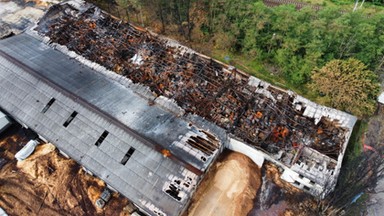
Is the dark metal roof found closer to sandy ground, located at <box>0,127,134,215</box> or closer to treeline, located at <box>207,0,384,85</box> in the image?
sandy ground, located at <box>0,127,134,215</box>

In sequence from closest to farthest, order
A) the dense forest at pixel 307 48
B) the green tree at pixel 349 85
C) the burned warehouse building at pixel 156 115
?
the burned warehouse building at pixel 156 115
the dense forest at pixel 307 48
the green tree at pixel 349 85

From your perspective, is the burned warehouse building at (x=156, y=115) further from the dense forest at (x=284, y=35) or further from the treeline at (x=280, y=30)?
the treeline at (x=280, y=30)

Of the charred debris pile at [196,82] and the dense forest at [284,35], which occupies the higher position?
the dense forest at [284,35]

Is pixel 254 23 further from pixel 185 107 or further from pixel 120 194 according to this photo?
pixel 120 194

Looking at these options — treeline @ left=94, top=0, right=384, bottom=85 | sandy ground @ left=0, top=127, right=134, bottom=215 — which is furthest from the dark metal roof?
treeline @ left=94, top=0, right=384, bottom=85

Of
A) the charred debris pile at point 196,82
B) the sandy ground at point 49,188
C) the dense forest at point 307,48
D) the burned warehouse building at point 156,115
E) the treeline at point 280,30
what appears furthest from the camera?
the treeline at point 280,30

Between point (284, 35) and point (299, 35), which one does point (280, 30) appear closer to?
point (284, 35)

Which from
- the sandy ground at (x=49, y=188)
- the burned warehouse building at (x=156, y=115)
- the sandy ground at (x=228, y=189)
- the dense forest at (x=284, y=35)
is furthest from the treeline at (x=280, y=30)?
the sandy ground at (x=49, y=188)
